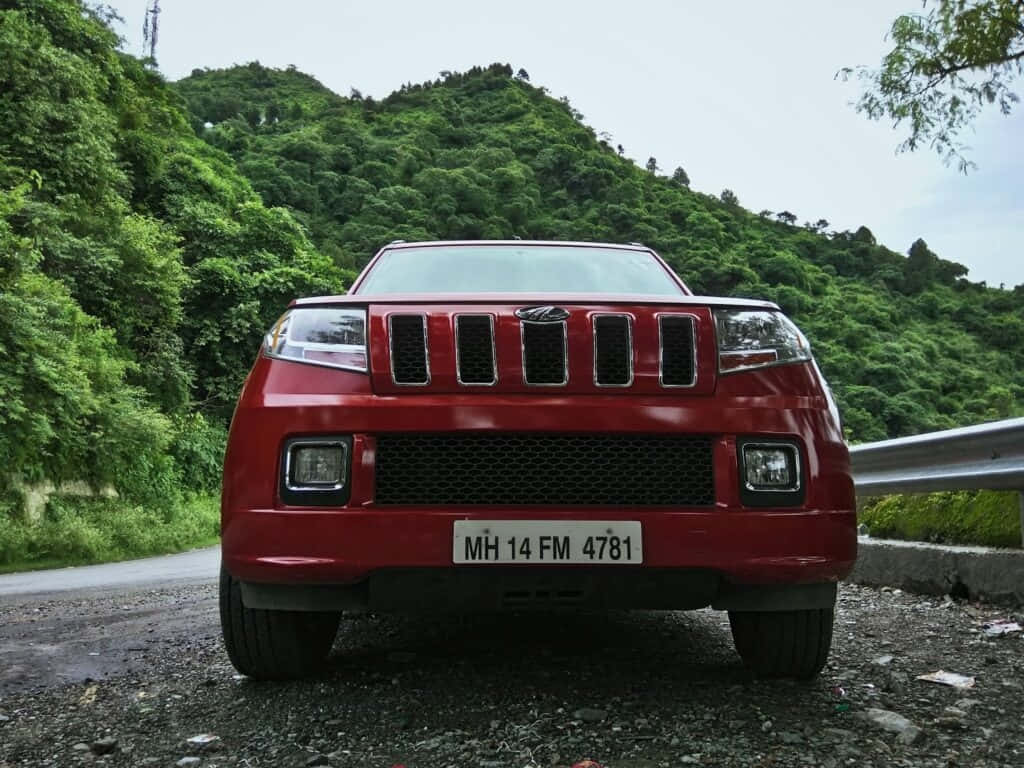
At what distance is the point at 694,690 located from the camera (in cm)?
275

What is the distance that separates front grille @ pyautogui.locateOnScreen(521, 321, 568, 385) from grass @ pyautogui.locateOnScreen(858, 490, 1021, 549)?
2979mm

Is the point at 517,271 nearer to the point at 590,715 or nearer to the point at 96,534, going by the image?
the point at 590,715

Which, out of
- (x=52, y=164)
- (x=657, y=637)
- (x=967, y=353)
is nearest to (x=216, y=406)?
(x=52, y=164)

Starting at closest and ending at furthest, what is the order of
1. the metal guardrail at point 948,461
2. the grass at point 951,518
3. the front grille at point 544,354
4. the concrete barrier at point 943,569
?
the front grille at point 544,354 < the metal guardrail at point 948,461 < the concrete barrier at point 943,569 < the grass at point 951,518

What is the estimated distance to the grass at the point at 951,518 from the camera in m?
4.49

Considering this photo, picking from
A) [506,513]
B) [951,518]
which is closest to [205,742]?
[506,513]

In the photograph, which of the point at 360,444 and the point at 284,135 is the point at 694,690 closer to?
the point at 360,444

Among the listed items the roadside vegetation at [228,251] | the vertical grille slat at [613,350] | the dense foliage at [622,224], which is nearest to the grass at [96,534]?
the roadside vegetation at [228,251]

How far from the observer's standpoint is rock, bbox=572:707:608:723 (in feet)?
8.02

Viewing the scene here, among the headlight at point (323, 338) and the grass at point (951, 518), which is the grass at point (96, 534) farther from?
the headlight at point (323, 338)

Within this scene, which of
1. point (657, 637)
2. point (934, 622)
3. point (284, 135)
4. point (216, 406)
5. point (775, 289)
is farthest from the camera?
point (284, 135)

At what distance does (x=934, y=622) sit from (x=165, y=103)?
3739cm

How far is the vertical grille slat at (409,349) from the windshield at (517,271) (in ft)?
3.77

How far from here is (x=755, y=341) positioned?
2.68 metres
